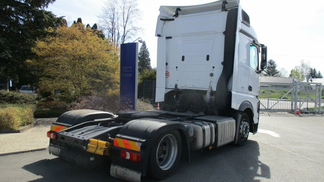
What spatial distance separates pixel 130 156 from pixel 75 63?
845 cm

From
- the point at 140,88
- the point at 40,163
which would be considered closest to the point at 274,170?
the point at 40,163

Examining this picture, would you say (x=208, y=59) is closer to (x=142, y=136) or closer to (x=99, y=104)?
(x=142, y=136)

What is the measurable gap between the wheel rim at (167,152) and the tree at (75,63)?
773 cm

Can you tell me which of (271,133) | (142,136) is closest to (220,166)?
(142,136)

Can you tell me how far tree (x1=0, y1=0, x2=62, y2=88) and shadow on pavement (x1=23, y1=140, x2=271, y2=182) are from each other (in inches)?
408

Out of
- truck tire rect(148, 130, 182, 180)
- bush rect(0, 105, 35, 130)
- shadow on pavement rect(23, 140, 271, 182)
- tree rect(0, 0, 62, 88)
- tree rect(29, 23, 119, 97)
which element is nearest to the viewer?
truck tire rect(148, 130, 182, 180)

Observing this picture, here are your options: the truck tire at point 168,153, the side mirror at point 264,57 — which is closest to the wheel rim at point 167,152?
the truck tire at point 168,153

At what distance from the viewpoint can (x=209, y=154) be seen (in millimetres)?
5746

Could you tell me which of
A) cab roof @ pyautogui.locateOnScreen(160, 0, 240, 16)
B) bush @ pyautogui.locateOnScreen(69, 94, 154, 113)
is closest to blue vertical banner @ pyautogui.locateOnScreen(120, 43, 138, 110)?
bush @ pyautogui.locateOnScreen(69, 94, 154, 113)

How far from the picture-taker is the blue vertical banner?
9953 mm

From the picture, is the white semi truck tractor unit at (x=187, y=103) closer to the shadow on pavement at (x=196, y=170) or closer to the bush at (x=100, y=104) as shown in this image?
the shadow on pavement at (x=196, y=170)

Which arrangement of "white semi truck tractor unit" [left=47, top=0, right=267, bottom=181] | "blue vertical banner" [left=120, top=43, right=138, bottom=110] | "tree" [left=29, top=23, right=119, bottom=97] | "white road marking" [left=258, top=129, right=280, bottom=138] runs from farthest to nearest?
1. "tree" [left=29, top=23, right=119, bottom=97]
2. "blue vertical banner" [left=120, top=43, right=138, bottom=110]
3. "white road marking" [left=258, top=129, right=280, bottom=138]
4. "white semi truck tractor unit" [left=47, top=0, right=267, bottom=181]

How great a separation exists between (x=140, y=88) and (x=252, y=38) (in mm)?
10844

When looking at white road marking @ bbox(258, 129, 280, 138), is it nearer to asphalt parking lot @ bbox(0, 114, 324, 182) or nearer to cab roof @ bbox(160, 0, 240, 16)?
asphalt parking lot @ bbox(0, 114, 324, 182)
